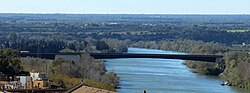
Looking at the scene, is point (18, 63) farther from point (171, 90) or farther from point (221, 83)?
point (221, 83)

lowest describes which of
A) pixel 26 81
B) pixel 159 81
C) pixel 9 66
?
pixel 159 81

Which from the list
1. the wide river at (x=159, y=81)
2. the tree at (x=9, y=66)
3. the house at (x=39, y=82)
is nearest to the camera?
the house at (x=39, y=82)

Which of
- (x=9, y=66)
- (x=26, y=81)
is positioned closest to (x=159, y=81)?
(x=9, y=66)

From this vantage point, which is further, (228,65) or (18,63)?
(228,65)

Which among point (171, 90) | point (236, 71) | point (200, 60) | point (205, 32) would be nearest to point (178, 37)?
point (205, 32)

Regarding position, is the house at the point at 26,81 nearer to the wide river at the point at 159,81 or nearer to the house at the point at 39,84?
the house at the point at 39,84

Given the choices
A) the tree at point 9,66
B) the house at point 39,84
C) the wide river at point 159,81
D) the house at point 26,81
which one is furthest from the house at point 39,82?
the wide river at point 159,81

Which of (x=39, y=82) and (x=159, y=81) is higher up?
(x=39, y=82)

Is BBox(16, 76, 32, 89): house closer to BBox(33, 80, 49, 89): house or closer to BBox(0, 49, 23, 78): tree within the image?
BBox(33, 80, 49, 89): house

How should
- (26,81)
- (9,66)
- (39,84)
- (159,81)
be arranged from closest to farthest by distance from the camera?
(39,84) → (26,81) → (9,66) → (159,81)

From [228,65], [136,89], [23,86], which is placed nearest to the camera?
[23,86]

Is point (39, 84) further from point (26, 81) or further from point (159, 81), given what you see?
point (159, 81)
